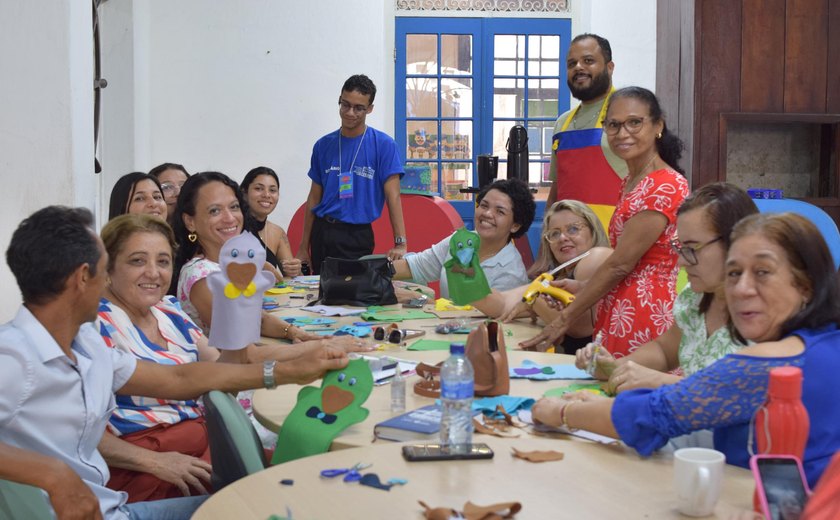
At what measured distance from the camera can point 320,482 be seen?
6.02 feet

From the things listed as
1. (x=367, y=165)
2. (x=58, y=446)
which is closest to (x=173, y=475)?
(x=58, y=446)

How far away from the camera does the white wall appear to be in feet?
14.1

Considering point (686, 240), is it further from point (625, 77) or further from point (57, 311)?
point (625, 77)

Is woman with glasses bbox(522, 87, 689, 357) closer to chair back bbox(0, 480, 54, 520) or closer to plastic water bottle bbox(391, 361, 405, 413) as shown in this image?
plastic water bottle bbox(391, 361, 405, 413)

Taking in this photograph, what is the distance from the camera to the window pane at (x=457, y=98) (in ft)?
28.5

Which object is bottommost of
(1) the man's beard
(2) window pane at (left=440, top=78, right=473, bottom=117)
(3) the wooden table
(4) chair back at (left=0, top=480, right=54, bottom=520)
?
(4) chair back at (left=0, top=480, right=54, bottom=520)

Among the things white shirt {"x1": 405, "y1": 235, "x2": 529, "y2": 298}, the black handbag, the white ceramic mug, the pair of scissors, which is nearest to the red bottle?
the white ceramic mug

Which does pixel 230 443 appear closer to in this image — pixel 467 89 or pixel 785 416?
pixel 785 416

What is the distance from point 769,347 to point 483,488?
0.63 metres

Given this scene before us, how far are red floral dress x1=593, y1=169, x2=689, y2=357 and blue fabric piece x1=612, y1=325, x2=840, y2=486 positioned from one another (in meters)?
1.35

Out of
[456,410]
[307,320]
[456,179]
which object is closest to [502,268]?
[307,320]

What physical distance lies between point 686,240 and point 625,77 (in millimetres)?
6603

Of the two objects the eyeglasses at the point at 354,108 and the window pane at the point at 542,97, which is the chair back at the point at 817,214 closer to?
the eyeglasses at the point at 354,108

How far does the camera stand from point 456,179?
8.79m
